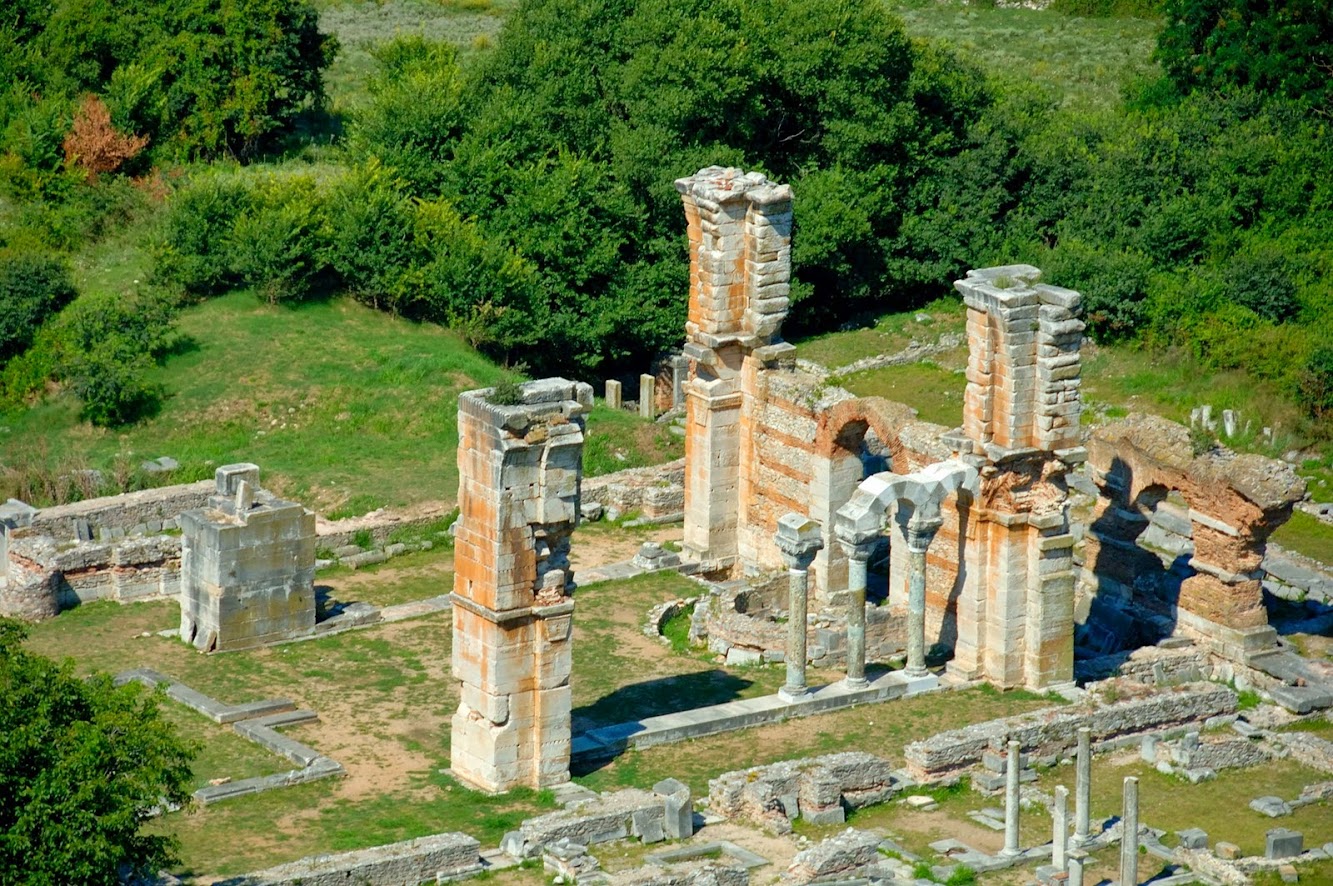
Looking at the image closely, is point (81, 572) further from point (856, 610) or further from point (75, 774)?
point (75, 774)

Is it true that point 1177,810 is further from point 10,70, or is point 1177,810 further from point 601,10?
point 10,70

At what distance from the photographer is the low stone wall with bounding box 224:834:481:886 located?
29844mm

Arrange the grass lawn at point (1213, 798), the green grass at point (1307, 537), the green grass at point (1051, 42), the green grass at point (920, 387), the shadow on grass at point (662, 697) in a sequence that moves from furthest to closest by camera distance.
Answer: the green grass at point (1051, 42), the green grass at point (920, 387), the green grass at point (1307, 537), the shadow on grass at point (662, 697), the grass lawn at point (1213, 798)

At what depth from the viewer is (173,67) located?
6034 centimetres

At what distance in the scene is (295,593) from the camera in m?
39.9

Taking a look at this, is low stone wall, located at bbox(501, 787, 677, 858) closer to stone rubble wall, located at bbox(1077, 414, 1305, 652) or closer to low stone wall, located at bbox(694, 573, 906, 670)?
low stone wall, located at bbox(694, 573, 906, 670)

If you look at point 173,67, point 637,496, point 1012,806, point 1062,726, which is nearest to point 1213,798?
point 1062,726

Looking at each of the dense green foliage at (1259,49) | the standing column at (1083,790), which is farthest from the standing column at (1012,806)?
the dense green foliage at (1259,49)

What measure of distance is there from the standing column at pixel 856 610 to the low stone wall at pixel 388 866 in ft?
27.1

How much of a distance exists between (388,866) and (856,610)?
976cm

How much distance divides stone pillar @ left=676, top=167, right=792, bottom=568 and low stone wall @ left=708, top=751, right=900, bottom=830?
1022 centimetres

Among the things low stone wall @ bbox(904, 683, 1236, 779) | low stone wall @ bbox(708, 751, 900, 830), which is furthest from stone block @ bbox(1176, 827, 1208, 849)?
low stone wall @ bbox(708, 751, 900, 830)

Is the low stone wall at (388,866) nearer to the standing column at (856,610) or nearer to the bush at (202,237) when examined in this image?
the standing column at (856,610)

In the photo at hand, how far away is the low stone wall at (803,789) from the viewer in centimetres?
3312
